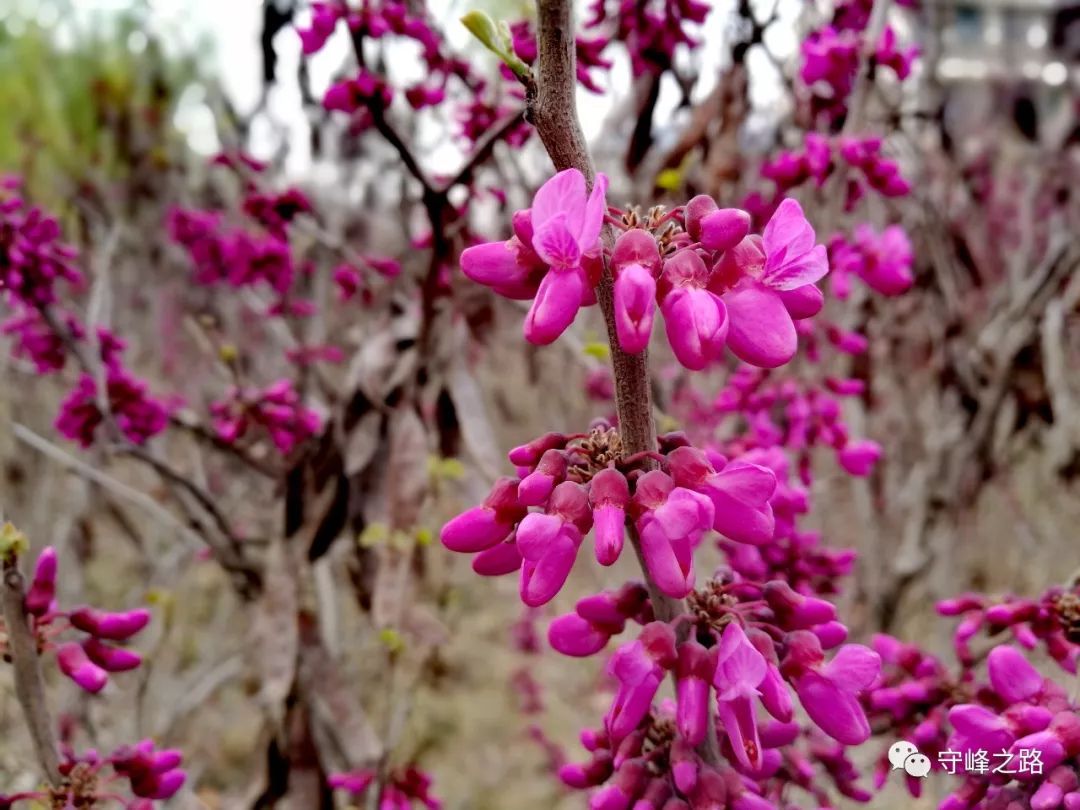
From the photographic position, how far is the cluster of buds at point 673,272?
2.30 feet

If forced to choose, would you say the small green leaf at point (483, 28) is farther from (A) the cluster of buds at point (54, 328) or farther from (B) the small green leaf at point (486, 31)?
(A) the cluster of buds at point (54, 328)

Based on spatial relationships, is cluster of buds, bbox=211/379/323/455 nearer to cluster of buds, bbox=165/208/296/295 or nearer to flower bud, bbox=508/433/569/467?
cluster of buds, bbox=165/208/296/295

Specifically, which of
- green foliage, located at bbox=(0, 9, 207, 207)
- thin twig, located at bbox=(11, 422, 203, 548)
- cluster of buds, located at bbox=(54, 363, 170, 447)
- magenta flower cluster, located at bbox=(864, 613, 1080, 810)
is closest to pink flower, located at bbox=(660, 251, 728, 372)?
magenta flower cluster, located at bbox=(864, 613, 1080, 810)

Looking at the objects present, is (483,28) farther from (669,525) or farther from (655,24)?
(655,24)

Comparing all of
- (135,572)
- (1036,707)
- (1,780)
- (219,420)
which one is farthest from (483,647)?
(1036,707)

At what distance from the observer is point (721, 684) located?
2.52 ft

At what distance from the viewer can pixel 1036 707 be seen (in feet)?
3.04

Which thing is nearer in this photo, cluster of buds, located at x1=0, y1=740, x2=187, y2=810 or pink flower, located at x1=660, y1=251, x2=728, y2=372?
pink flower, located at x1=660, y1=251, x2=728, y2=372

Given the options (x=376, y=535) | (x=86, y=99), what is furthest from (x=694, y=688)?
(x=86, y=99)

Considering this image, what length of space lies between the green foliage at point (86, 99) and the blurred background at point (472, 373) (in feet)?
0.08

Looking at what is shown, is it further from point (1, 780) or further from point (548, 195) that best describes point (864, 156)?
point (1, 780)

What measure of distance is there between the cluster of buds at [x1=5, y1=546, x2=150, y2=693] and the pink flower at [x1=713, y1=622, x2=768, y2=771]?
67 cm

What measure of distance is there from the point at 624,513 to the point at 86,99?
5296 millimetres

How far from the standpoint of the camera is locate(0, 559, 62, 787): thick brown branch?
92 cm
